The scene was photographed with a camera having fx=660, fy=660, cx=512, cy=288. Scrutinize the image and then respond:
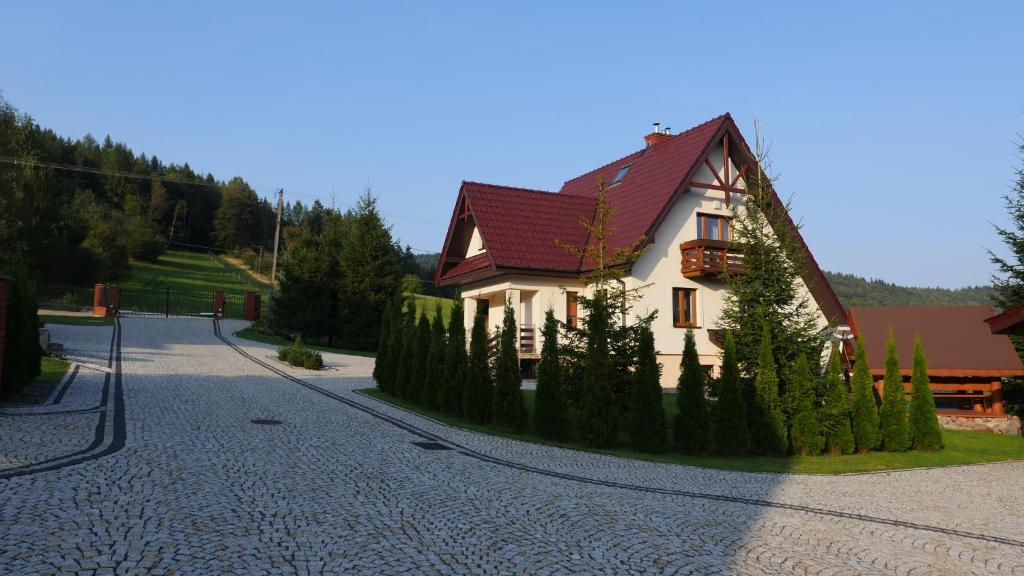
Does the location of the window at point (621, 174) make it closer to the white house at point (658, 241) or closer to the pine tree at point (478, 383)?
the white house at point (658, 241)

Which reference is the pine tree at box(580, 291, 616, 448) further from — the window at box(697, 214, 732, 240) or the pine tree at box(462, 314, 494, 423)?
the window at box(697, 214, 732, 240)

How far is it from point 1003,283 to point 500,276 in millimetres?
17293

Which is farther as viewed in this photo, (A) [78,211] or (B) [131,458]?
(A) [78,211]

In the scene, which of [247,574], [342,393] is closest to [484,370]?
[342,393]

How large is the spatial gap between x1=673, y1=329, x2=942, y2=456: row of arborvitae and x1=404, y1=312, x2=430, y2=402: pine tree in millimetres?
6760

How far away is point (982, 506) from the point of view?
8773mm

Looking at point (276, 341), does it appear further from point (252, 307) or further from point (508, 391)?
point (508, 391)

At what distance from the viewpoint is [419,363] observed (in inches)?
651

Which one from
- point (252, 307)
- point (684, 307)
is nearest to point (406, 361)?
point (684, 307)

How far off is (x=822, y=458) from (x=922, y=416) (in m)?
2.88

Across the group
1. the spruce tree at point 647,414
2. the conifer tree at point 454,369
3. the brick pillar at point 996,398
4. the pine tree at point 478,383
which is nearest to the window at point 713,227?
the brick pillar at point 996,398

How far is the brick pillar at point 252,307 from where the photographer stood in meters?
40.4

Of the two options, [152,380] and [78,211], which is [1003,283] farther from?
[78,211]

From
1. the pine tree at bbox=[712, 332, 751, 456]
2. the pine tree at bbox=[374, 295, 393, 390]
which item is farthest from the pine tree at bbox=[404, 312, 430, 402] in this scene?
the pine tree at bbox=[712, 332, 751, 456]
